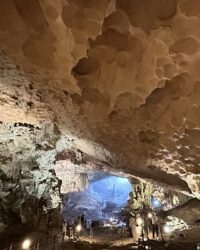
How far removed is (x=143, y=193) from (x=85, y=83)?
11.5m

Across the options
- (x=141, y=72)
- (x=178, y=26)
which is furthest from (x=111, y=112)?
(x=178, y=26)

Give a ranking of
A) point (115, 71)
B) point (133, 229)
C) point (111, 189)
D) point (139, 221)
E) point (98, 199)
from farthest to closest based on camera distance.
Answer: point (111, 189) → point (98, 199) → point (139, 221) → point (133, 229) → point (115, 71)

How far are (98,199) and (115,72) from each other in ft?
69.5

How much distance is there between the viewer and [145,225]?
1329cm

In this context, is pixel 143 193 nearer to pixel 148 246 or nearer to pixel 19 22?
pixel 148 246

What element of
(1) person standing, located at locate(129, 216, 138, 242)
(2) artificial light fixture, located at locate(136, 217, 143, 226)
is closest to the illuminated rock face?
(1) person standing, located at locate(129, 216, 138, 242)

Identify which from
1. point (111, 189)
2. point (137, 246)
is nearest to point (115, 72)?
point (137, 246)

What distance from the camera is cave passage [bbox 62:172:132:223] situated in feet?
68.8

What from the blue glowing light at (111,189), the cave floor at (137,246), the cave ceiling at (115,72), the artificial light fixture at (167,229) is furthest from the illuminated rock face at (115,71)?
the blue glowing light at (111,189)

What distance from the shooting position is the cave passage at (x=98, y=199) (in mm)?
20984

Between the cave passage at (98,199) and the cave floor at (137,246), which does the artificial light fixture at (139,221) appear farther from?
the cave passage at (98,199)

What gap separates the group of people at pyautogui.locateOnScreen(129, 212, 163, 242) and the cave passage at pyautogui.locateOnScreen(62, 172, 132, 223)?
4.11 metres

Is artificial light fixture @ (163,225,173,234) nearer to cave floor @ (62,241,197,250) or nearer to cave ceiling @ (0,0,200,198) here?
cave floor @ (62,241,197,250)

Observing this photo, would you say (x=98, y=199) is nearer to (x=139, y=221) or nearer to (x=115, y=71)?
(x=139, y=221)
